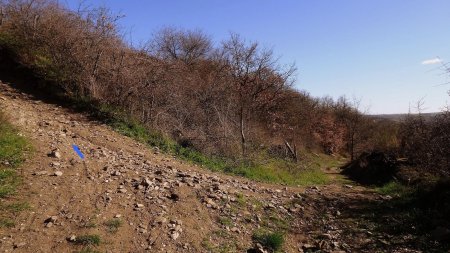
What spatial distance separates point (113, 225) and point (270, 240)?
2.18 m

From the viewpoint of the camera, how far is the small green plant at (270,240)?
17.5 feet

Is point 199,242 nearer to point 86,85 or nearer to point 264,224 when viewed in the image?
point 264,224

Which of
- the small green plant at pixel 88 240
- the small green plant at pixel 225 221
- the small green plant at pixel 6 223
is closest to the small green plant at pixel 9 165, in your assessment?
the small green plant at pixel 6 223

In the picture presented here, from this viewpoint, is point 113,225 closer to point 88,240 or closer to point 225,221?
point 88,240

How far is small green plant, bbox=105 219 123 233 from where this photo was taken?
16.0ft

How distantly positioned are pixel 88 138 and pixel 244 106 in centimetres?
811

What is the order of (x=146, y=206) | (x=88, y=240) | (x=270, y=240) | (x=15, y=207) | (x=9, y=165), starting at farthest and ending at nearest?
(x=9, y=165) < (x=146, y=206) < (x=270, y=240) < (x=15, y=207) < (x=88, y=240)

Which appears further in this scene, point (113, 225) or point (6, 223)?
point (113, 225)

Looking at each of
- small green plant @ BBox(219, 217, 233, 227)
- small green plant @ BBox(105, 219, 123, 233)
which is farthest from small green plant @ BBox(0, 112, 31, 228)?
small green plant @ BBox(219, 217, 233, 227)

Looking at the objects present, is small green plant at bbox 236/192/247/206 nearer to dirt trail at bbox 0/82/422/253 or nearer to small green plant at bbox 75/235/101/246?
dirt trail at bbox 0/82/422/253

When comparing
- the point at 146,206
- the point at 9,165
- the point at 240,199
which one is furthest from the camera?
the point at 240,199

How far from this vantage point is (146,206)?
5.62 metres

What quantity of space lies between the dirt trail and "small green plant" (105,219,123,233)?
40 millimetres

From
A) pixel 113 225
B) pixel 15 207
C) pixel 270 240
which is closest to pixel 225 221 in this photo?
pixel 270 240
